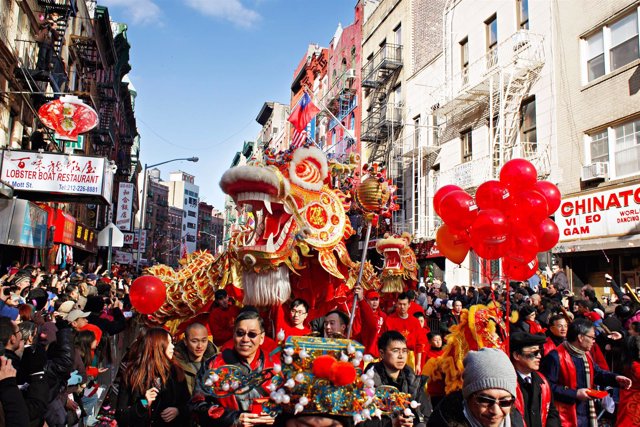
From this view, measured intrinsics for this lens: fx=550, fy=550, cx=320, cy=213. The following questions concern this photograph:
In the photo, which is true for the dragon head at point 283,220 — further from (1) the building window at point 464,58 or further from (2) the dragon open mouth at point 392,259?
(1) the building window at point 464,58

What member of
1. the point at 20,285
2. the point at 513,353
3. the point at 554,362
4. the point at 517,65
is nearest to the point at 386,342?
the point at 513,353

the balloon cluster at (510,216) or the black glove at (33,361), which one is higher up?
the balloon cluster at (510,216)

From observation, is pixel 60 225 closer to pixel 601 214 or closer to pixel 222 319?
pixel 222 319

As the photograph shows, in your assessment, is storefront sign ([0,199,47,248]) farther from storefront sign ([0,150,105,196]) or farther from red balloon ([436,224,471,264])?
red balloon ([436,224,471,264])

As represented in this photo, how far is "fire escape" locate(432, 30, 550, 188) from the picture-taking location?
16109 millimetres

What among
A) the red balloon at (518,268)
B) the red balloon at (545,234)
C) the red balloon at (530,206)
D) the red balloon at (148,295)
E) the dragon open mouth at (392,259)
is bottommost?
the red balloon at (148,295)

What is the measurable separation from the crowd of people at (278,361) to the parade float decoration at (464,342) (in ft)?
0.36

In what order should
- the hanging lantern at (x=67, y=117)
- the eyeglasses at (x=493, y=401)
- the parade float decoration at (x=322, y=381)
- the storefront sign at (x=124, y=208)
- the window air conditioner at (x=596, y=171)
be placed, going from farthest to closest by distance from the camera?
1. the storefront sign at (x=124, y=208)
2. the hanging lantern at (x=67, y=117)
3. the window air conditioner at (x=596, y=171)
4. the eyeglasses at (x=493, y=401)
5. the parade float decoration at (x=322, y=381)

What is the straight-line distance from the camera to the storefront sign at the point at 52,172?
14.2 m

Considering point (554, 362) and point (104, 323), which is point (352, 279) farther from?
point (104, 323)

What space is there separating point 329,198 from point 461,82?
15.4 metres

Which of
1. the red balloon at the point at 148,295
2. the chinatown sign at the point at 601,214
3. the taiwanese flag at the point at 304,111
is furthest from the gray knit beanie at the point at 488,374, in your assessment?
the taiwanese flag at the point at 304,111

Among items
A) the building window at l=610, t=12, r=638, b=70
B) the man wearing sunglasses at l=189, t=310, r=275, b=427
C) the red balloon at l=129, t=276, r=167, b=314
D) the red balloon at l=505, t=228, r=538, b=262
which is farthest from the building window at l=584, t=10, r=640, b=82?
the man wearing sunglasses at l=189, t=310, r=275, b=427

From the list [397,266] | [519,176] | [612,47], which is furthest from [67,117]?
[612,47]
